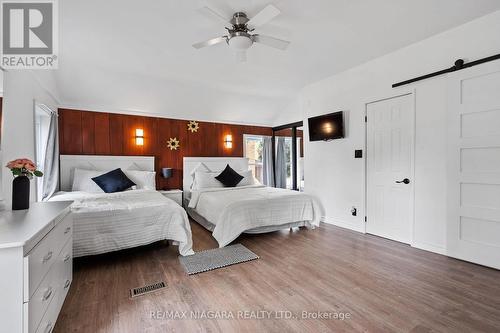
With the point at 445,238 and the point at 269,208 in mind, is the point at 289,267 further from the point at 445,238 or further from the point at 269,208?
the point at 445,238

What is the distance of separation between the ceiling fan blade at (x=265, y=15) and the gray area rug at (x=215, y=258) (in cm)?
275

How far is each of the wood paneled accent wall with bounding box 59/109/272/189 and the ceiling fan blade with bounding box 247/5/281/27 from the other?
3679 millimetres

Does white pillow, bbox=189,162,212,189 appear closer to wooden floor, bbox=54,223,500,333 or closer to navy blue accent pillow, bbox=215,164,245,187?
navy blue accent pillow, bbox=215,164,245,187

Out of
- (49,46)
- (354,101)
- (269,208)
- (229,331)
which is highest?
(49,46)

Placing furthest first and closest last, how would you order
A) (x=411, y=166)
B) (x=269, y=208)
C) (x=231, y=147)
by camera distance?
(x=231, y=147) < (x=269, y=208) < (x=411, y=166)

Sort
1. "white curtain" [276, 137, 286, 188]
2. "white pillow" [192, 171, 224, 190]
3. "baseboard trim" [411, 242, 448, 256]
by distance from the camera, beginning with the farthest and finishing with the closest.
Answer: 1. "white curtain" [276, 137, 286, 188]
2. "white pillow" [192, 171, 224, 190]
3. "baseboard trim" [411, 242, 448, 256]

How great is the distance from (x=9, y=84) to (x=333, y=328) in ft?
12.5

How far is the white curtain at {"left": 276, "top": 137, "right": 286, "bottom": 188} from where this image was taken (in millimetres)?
7074

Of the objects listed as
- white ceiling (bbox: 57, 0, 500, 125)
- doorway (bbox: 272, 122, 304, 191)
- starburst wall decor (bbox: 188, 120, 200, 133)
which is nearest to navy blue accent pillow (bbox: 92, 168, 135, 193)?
white ceiling (bbox: 57, 0, 500, 125)

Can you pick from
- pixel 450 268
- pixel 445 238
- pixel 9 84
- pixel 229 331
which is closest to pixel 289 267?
pixel 229 331

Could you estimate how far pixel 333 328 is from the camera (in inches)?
70.7

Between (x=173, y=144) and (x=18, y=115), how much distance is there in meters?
3.09

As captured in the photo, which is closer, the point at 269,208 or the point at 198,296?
the point at 198,296

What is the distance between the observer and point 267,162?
273 inches
